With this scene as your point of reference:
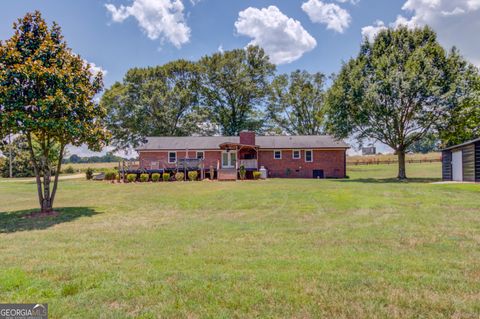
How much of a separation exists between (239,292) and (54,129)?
10.7m

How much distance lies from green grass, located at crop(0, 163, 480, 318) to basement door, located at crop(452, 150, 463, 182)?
1336 cm

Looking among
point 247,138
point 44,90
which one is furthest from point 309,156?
point 44,90

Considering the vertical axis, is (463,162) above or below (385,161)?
below

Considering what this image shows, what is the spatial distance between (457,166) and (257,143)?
17.3m

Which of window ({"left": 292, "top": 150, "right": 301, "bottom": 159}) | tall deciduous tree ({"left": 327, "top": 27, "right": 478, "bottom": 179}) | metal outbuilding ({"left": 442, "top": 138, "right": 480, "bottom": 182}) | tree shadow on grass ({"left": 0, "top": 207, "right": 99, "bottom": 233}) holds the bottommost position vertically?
tree shadow on grass ({"left": 0, "top": 207, "right": 99, "bottom": 233})

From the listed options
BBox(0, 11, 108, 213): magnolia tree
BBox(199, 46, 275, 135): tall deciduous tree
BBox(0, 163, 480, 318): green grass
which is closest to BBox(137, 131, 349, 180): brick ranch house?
BBox(199, 46, 275, 135): tall deciduous tree

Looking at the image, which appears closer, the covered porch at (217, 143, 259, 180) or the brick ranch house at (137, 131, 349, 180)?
the covered porch at (217, 143, 259, 180)

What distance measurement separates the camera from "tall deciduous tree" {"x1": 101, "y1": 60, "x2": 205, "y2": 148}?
136 feet

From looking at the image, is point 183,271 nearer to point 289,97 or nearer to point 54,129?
point 54,129

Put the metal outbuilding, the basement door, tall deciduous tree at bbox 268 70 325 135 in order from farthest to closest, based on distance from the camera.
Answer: tall deciduous tree at bbox 268 70 325 135 → the basement door → the metal outbuilding

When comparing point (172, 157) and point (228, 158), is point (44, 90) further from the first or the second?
point (228, 158)

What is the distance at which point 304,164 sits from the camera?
30703mm

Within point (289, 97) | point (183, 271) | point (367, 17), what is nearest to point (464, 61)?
point (367, 17)

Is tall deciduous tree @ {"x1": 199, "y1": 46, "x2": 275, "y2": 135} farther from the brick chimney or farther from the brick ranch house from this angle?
the brick ranch house
